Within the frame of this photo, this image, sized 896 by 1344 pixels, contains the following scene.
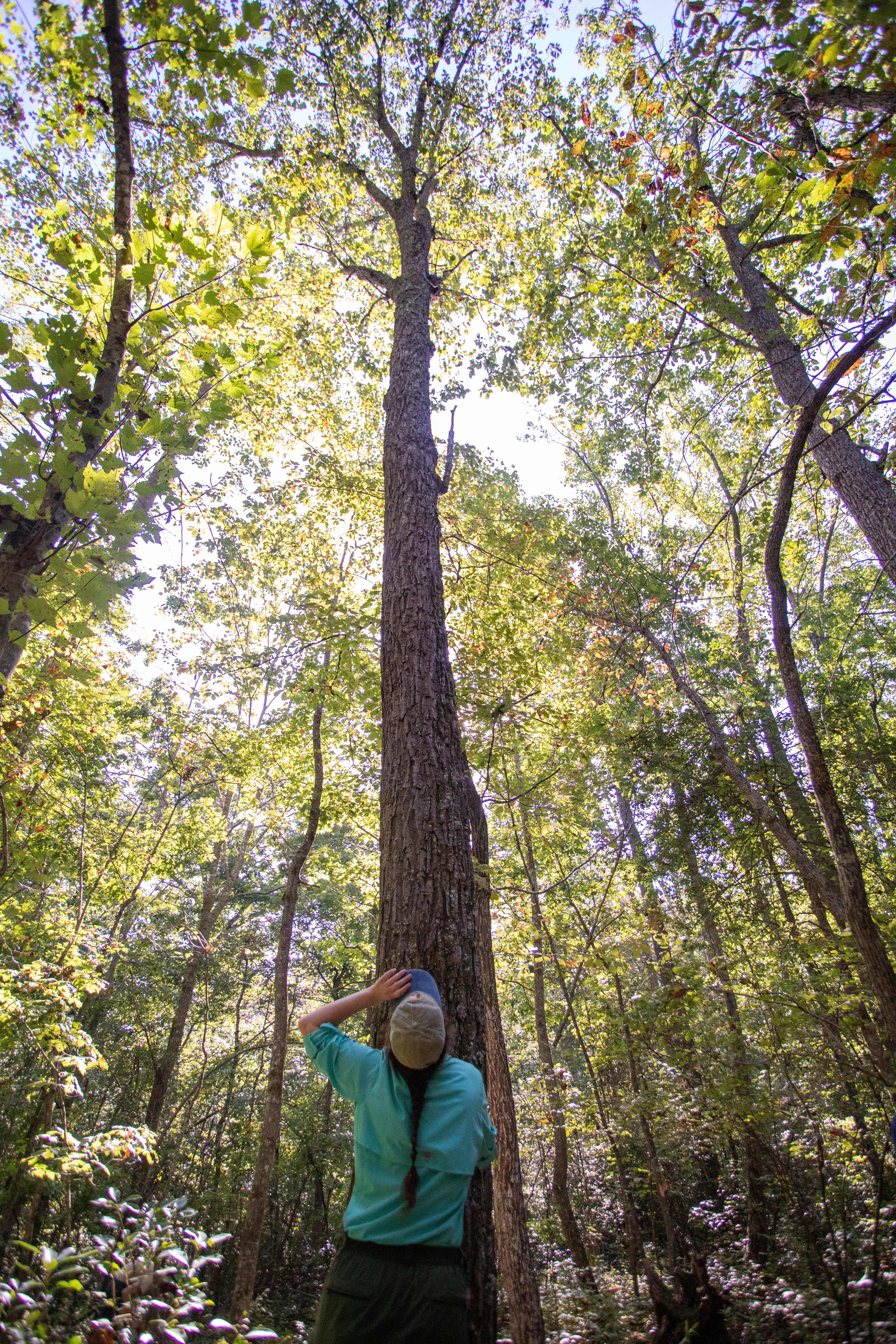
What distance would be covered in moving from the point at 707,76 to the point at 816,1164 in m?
11.5

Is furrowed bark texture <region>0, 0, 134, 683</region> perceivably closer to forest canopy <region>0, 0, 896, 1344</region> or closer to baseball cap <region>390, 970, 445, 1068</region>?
forest canopy <region>0, 0, 896, 1344</region>

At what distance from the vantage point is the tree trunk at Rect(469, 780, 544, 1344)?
4.70 m

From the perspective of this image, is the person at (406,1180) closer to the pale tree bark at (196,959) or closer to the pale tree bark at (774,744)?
the pale tree bark at (774,744)

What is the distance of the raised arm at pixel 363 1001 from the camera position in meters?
2.03

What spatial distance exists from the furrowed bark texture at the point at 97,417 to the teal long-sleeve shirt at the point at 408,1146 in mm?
1698

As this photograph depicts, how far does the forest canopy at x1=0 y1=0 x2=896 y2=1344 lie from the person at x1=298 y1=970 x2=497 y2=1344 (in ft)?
0.78

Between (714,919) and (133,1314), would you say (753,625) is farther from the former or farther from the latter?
(133,1314)

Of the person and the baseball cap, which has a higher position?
the baseball cap

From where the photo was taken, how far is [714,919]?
1016 cm

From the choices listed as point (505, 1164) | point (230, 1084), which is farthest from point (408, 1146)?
point (230, 1084)

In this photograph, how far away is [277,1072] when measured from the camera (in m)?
7.25

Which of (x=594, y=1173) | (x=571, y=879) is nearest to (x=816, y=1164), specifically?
(x=571, y=879)

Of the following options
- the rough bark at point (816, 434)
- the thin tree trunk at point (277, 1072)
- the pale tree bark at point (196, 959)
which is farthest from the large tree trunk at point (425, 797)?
the pale tree bark at point (196, 959)

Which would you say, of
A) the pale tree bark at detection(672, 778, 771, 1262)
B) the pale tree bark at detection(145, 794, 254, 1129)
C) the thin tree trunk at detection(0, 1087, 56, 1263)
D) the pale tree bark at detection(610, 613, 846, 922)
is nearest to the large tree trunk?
the pale tree bark at detection(610, 613, 846, 922)
